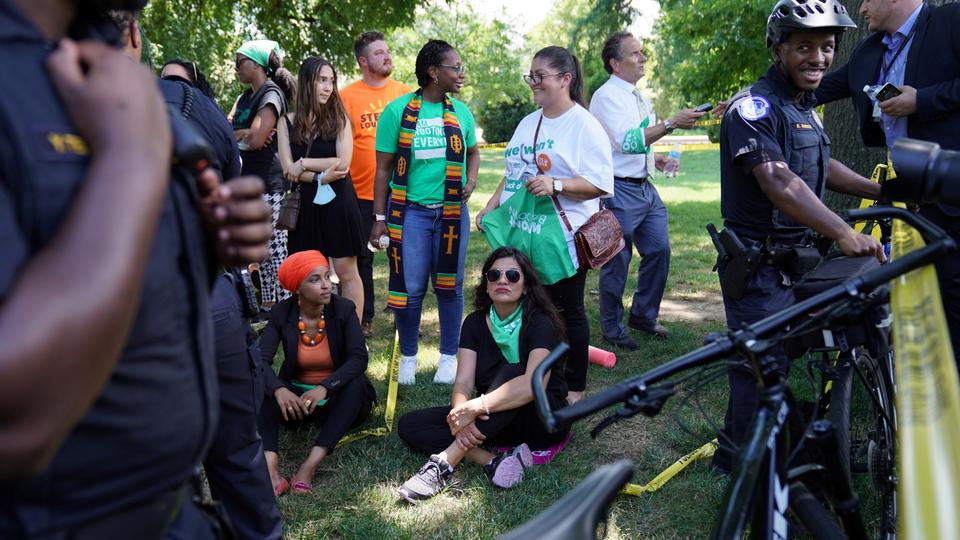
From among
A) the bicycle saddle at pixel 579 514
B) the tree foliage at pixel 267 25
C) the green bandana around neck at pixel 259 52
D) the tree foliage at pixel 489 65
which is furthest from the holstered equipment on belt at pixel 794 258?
the tree foliage at pixel 489 65

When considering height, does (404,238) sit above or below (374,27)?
below

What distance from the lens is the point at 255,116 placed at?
5.81 meters

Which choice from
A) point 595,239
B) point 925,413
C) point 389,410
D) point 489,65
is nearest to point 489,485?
point 389,410

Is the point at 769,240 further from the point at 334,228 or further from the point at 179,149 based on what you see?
the point at 334,228

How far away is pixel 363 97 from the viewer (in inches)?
257

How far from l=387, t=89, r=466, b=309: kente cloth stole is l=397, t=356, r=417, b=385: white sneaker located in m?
0.38

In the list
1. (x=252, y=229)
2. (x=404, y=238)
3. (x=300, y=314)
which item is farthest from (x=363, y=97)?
(x=252, y=229)

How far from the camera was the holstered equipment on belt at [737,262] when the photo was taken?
Result: 338cm

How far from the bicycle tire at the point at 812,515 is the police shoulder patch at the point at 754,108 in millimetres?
1674

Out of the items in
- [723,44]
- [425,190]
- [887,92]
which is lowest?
[425,190]

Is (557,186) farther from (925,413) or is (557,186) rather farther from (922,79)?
(925,413)

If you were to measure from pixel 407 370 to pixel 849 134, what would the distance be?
3.53 metres

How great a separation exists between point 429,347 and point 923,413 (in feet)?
15.1

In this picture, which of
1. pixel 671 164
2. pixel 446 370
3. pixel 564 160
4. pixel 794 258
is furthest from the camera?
pixel 671 164
